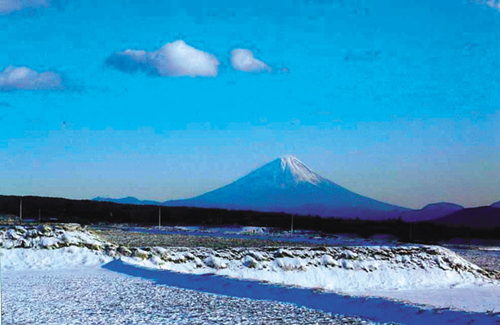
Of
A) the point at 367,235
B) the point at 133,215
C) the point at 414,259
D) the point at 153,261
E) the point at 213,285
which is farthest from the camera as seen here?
the point at 133,215

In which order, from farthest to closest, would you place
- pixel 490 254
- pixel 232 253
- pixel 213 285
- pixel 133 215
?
pixel 133 215 → pixel 490 254 → pixel 232 253 → pixel 213 285

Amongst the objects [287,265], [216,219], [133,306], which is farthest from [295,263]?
[216,219]

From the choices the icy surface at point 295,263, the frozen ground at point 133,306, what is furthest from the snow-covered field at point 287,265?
the frozen ground at point 133,306

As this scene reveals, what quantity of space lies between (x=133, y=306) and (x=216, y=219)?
57.9m

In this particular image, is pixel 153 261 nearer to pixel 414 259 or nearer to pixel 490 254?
pixel 414 259

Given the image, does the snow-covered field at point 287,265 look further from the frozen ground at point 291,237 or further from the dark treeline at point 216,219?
the dark treeline at point 216,219

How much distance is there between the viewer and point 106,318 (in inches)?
381

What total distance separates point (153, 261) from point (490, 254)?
20150mm

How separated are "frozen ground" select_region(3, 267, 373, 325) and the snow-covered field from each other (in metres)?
3.10

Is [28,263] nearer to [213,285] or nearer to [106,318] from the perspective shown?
[213,285]

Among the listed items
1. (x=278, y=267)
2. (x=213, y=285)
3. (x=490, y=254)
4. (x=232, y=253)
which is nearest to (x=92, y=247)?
(x=232, y=253)

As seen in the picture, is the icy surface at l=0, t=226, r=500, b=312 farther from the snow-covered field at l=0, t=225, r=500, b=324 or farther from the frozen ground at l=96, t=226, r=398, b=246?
the frozen ground at l=96, t=226, r=398, b=246

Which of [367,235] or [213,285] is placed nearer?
[213,285]

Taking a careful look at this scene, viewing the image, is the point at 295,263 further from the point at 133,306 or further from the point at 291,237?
the point at 291,237
